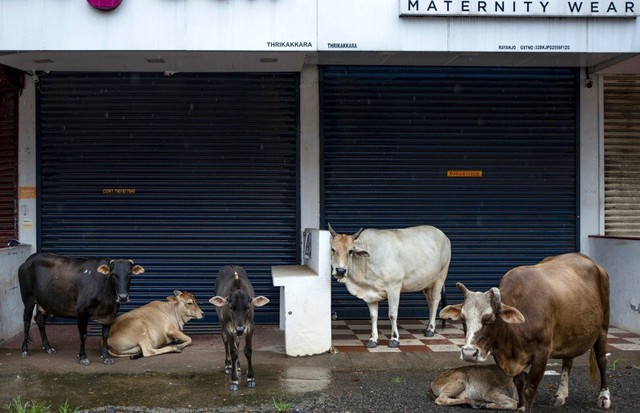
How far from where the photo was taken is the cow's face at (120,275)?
8453mm

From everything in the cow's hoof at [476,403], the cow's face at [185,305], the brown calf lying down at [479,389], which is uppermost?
the cow's face at [185,305]

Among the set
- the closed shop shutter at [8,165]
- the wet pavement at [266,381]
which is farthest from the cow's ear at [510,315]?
the closed shop shutter at [8,165]

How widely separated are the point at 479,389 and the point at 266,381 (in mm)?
2370

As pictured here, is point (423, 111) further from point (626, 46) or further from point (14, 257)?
point (14, 257)

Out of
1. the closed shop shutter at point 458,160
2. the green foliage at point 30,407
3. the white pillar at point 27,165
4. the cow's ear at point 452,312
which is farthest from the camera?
the closed shop shutter at point 458,160

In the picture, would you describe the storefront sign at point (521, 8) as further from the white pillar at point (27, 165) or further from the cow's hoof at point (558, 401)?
the white pillar at point (27, 165)

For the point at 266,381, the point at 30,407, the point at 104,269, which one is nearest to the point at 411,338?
the point at 266,381

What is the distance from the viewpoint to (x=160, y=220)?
1120 centimetres

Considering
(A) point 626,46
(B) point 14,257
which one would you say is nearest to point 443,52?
(A) point 626,46

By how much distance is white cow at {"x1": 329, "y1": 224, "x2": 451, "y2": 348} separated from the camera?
9414 mm

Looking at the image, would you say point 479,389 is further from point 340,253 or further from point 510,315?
point 340,253

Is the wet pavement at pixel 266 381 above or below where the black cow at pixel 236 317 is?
below

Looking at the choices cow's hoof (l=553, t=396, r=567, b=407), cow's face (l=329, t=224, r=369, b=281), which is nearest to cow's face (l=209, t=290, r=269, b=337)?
cow's face (l=329, t=224, r=369, b=281)

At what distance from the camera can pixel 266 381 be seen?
7668 millimetres
